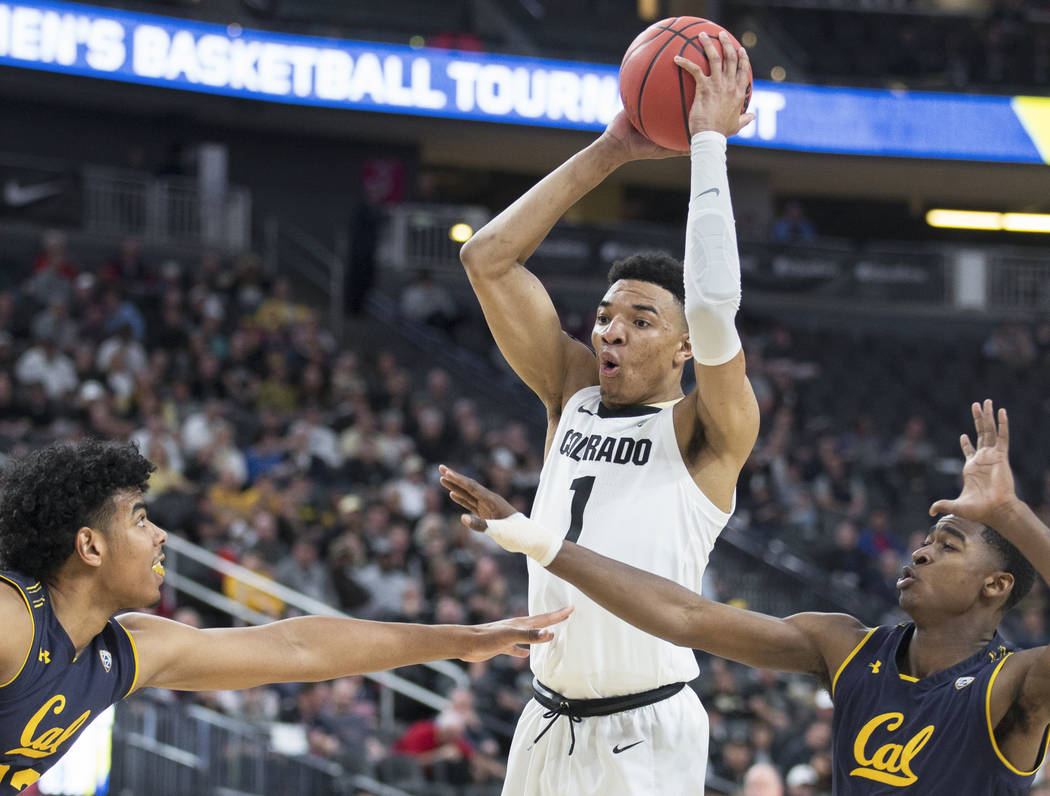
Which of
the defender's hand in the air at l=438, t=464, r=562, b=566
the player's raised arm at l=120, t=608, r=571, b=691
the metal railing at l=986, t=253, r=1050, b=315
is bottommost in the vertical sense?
the player's raised arm at l=120, t=608, r=571, b=691

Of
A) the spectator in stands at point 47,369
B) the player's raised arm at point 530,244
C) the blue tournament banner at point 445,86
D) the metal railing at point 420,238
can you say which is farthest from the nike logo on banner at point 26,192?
the player's raised arm at point 530,244

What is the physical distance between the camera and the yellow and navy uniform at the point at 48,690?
338cm

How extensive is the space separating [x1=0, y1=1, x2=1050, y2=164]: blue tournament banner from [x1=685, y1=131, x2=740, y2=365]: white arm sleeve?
14.9m

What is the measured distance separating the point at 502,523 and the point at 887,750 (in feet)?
3.95

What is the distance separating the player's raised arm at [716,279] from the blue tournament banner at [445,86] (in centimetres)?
1463

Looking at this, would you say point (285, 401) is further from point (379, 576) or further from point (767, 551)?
point (767, 551)

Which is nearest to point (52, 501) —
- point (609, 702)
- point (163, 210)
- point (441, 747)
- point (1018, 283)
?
point (609, 702)

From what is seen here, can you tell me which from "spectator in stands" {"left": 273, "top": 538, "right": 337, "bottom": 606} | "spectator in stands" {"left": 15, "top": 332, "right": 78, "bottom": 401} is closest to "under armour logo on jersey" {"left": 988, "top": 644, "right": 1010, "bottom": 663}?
"spectator in stands" {"left": 273, "top": 538, "right": 337, "bottom": 606}

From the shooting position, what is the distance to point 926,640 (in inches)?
143

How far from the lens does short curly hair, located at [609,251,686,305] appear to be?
4.08m

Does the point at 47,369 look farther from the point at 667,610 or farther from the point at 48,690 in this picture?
the point at 667,610

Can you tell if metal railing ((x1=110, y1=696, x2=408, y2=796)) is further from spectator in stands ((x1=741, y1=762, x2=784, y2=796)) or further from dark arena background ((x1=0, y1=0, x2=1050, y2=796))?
spectator in stands ((x1=741, y1=762, x2=784, y2=796))

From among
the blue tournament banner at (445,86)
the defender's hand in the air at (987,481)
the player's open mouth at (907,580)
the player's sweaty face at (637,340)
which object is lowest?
the player's open mouth at (907,580)

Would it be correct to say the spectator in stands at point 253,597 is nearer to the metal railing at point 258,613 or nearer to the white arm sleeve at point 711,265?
the metal railing at point 258,613
